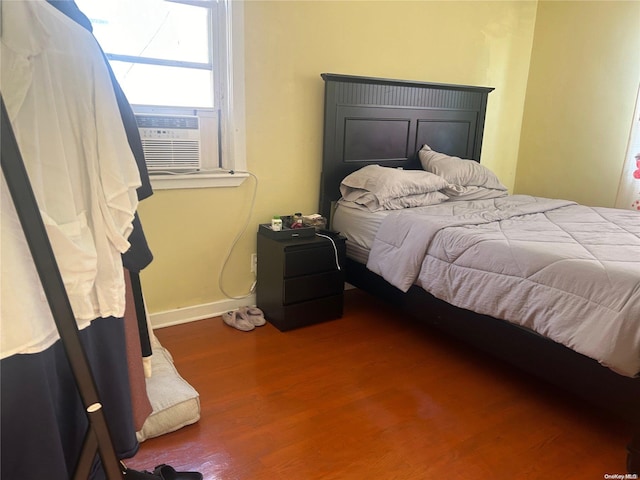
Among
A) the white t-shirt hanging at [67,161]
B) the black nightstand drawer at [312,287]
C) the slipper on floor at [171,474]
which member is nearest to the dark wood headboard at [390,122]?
the black nightstand drawer at [312,287]

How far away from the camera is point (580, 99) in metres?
3.51

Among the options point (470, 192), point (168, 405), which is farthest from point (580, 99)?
point (168, 405)

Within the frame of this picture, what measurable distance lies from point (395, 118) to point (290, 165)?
0.87 m

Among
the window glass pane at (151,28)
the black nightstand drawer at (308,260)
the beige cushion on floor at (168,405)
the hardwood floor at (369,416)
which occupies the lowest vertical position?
the hardwood floor at (369,416)

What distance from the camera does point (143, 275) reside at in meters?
2.48

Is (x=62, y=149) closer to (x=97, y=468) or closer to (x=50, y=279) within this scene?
(x=50, y=279)

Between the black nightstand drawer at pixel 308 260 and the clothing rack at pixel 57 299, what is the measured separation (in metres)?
1.56

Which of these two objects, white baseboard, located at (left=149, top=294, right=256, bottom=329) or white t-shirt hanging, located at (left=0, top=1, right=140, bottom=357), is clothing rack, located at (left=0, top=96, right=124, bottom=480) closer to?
white t-shirt hanging, located at (left=0, top=1, right=140, bottom=357)

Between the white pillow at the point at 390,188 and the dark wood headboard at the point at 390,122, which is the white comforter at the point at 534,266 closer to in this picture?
the white pillow at the point at 390,188

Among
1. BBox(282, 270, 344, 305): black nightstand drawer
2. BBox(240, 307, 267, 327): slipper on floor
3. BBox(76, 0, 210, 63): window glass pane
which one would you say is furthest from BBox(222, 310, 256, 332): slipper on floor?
BBox(76, 0, 210, 63): window glass pane

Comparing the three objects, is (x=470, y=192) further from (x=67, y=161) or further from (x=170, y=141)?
(x=67, y=161)

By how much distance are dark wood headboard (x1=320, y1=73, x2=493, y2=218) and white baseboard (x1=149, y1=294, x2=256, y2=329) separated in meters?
0.84

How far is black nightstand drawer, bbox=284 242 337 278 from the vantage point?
247 centimetres

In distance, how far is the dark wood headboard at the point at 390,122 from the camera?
9.43ft
